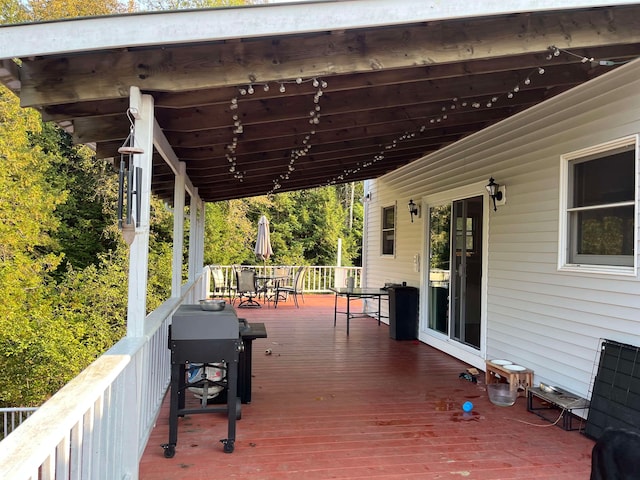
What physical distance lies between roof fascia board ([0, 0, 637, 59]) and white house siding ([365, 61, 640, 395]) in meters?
1.22

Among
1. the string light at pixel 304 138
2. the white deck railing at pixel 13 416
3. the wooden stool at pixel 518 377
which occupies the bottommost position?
the white deck railing at pixel 13 416

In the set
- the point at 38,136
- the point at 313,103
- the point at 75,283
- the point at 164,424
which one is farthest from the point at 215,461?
the point at 38,136

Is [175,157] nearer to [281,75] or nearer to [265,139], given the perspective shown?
[265,139]

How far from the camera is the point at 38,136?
1365 centimetres

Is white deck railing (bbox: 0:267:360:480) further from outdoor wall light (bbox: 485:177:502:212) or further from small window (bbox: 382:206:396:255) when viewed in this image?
small window (bbox: 382:206:396:255)

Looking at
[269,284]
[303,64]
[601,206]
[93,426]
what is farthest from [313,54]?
[269,284]

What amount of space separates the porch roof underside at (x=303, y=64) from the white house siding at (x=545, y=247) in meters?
0.26

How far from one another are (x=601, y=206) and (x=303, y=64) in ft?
8.29

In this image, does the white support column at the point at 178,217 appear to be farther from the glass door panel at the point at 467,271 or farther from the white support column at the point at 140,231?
the glass door panel at the point at 467,271

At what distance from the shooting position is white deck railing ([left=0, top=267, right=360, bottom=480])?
119cm

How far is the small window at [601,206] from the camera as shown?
3.35 metres

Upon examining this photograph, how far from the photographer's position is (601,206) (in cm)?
359

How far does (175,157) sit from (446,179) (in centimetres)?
344

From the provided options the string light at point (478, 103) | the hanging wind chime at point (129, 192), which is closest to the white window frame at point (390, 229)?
the string light at point (478, 103)
